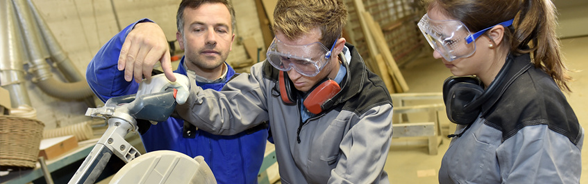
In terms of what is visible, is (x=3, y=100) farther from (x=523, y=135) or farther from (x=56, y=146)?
(x=523, y=135)

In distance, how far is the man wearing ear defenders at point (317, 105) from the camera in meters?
1.27

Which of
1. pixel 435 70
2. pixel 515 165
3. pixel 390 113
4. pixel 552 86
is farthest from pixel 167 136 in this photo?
pixel 435 70

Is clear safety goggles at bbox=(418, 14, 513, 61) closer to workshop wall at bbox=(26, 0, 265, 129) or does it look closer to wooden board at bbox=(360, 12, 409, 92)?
workshop wall at bbox=(26, 0, 265, 129)

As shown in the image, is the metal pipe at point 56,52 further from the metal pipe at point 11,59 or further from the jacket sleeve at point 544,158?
the jacket sleeve at point 544,158

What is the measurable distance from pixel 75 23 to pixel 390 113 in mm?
3294

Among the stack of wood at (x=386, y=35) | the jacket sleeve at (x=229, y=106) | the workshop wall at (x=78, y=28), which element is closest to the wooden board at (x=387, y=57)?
the stack of wood at (x=386, y=35)

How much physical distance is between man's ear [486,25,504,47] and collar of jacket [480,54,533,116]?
0.25ft

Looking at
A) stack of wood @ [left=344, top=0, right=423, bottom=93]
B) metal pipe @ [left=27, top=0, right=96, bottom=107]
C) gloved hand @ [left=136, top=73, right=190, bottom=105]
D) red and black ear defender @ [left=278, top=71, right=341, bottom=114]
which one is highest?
gloved hand @ [left=136, top=73, right=190, bottom=105]

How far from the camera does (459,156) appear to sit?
51.9 inches

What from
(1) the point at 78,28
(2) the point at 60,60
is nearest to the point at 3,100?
(2) the point at 60,60

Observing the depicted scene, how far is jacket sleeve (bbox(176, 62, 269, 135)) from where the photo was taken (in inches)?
54.4

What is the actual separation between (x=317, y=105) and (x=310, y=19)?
11.7 inches

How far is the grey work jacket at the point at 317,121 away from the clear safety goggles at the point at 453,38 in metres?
0.24

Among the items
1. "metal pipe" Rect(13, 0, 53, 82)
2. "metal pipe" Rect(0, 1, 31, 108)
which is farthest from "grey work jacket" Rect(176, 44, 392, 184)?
"metal pipe" Rect(13, 0, 53, 82)
